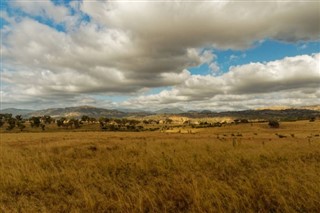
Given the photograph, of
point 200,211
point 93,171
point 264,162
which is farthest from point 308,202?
point 93,171

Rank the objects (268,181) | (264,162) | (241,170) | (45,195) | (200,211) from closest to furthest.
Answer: (200,211)
(268,181)
(45,195)
(241,170)
(264,162)

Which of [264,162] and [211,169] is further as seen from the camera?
[264,162]

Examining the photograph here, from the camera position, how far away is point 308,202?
5172mm

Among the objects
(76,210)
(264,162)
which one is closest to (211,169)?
(264,162)

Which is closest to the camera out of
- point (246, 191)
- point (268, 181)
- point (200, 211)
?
point (200, 211)

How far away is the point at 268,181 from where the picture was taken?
666cm

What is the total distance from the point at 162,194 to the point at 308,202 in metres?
2.99

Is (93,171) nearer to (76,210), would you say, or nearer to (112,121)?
(76,210)

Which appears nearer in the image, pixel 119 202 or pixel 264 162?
pixel 119 202

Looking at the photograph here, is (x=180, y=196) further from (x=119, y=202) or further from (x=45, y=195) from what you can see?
(x=45, y=195)

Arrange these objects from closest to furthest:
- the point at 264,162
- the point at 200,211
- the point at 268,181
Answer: the point at 200,211 < the point at 268,181 < the point at 264,162

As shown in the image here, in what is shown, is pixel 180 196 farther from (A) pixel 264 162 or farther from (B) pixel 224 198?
(A) pixel 264 162

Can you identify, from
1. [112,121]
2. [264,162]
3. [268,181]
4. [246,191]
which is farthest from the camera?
[112,121]

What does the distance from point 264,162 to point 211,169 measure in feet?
8.40
